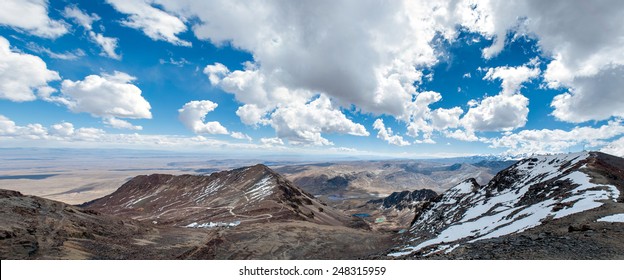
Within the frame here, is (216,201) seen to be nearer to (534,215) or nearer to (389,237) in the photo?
(389,237)

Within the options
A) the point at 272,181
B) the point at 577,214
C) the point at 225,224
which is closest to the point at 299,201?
the point at 272,181

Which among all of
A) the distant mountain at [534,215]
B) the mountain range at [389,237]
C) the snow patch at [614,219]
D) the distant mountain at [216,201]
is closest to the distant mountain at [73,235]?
the mountain range at [389,237]

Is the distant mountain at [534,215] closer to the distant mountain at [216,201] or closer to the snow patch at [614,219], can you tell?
the snow patch at [614,219]

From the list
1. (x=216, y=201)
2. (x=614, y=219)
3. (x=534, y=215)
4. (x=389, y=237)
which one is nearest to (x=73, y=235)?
(x=389, y=237)

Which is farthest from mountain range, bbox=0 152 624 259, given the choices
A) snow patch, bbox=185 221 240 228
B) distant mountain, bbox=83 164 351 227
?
distant mountain, bbox=83 164 351 227

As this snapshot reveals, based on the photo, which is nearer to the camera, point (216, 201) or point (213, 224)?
point (213, 224)

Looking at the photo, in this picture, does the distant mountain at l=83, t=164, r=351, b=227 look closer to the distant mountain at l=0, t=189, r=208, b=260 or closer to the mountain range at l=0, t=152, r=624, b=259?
the mountain range at l=0, t=152, r=624, b=259
